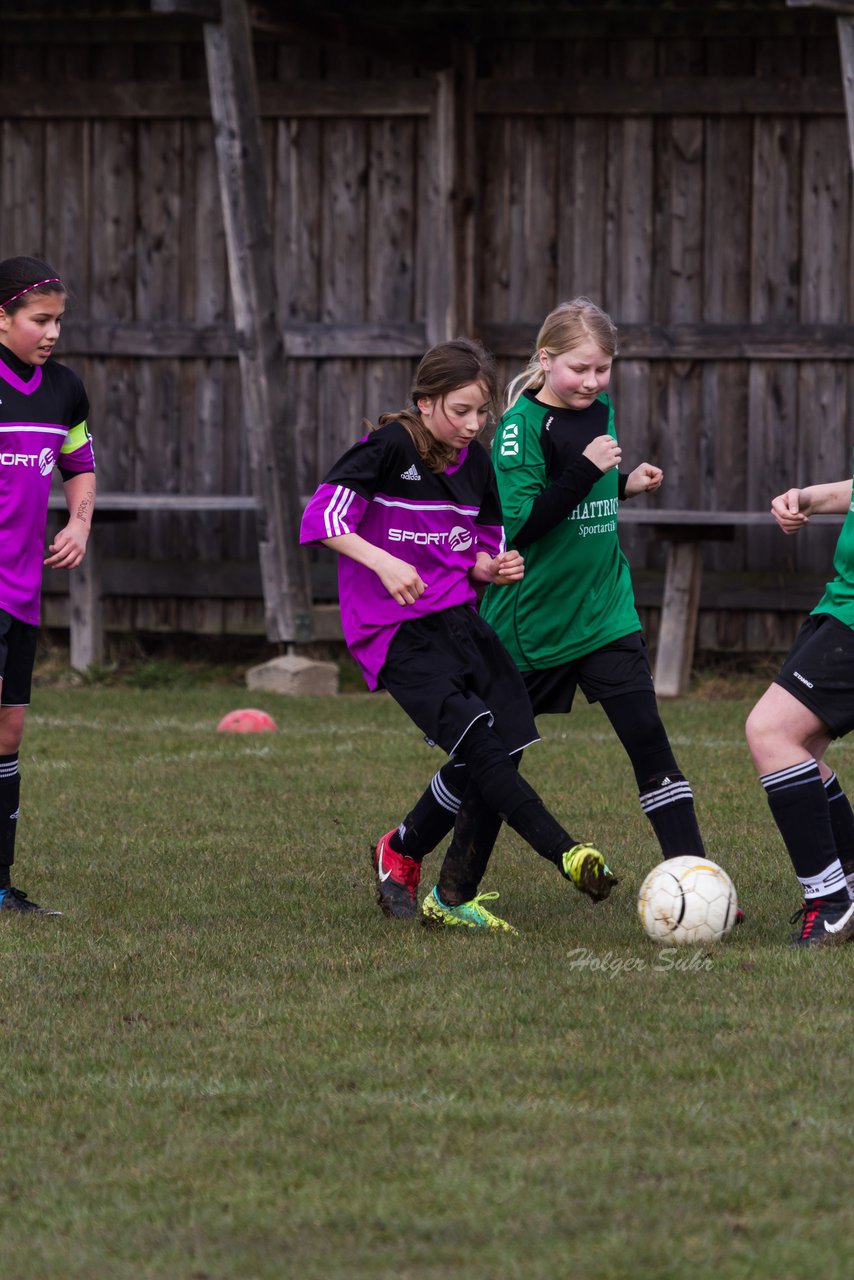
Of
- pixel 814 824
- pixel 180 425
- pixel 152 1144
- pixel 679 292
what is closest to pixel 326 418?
pixel 180 425

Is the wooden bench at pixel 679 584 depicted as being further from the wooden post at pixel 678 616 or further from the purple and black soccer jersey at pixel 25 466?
the purple and black soccer jersey at pixel 25 466

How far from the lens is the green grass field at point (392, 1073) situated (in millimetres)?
3172

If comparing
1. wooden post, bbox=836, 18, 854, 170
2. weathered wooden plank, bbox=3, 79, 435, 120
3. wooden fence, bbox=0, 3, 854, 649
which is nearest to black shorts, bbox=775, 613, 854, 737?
wooden post, bbox=836, 18, 854, 170

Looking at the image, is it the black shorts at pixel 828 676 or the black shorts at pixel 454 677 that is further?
the black shorts at pixel 454 677

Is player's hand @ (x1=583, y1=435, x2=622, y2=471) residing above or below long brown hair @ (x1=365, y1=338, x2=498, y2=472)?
below

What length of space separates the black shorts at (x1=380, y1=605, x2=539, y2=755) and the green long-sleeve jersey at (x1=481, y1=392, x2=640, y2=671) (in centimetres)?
15

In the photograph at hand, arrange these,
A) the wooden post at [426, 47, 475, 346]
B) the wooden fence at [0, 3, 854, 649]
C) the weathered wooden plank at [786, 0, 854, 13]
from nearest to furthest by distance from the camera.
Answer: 1. the weathered wooden plank at [786, 0, 854, 13]
2. the wooden fence at [0, 3, 854, 649]
3. the wooden post at [426, 47, 475, 346]

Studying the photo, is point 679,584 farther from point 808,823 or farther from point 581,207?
point 808,823

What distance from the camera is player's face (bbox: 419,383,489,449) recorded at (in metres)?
5.47

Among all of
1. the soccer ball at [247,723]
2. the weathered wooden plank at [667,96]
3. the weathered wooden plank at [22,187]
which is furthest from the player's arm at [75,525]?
the weathered wooden plank at [22,187]

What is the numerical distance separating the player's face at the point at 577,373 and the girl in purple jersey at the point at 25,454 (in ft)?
4.78

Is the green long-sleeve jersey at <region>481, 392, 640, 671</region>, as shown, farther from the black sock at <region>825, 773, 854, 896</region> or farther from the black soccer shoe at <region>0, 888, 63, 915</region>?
the black soccer shoe at <region>0, 888, 63, 915</region>

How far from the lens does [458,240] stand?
12.3 m

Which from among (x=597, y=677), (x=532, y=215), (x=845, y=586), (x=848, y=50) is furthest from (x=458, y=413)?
(x=532, y=215)
